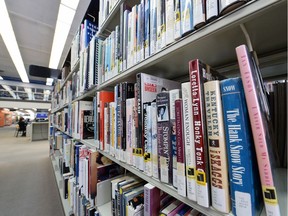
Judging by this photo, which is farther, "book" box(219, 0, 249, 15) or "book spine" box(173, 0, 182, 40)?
"book spine" box(173, 0, 182, 40)

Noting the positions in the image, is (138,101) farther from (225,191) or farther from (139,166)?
(225,191)

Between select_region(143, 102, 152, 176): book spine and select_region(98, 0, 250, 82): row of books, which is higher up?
select_region(98, 0, 250, 82): row of books

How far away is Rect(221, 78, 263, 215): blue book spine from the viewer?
0.26m

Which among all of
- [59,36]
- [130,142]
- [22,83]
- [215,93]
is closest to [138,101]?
[130,142]

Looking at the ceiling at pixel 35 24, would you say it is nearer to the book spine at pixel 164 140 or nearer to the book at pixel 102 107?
the book at pixel 102 107

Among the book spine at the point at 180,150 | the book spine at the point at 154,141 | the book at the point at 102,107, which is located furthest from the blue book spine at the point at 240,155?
the book at the point at 102,107

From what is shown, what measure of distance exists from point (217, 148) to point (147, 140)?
233mm

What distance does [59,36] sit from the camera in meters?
3.30

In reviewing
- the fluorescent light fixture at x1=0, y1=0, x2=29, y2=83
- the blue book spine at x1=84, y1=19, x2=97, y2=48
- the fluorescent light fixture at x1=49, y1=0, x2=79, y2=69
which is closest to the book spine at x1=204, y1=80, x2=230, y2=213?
the blue book spine at x1=84, y1=19, x2=97, y2=48

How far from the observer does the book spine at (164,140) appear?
0.41 metres

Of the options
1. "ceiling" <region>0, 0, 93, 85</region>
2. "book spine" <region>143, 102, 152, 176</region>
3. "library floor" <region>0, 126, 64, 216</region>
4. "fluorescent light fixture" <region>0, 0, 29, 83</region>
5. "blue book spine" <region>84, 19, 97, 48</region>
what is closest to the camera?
"book spine" <region>143, 102, 152, 176</region>

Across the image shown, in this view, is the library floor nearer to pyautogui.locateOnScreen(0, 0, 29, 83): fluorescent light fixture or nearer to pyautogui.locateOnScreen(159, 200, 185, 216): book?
pyautogui.locateOnScreen(159, 200, 185, 216): book

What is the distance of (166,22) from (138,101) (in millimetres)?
268

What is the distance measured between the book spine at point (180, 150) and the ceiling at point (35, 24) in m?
1.84
